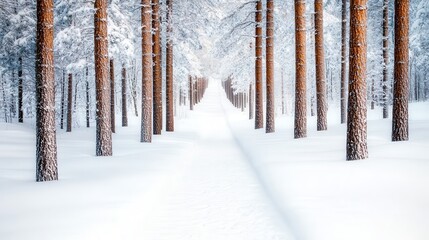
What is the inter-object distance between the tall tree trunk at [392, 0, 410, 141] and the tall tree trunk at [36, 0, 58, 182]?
31.6 feet

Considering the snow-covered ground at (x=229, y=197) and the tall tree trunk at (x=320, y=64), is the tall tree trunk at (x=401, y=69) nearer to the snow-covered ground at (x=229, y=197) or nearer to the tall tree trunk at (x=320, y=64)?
the snow-covered ground at (x=229, y=197)

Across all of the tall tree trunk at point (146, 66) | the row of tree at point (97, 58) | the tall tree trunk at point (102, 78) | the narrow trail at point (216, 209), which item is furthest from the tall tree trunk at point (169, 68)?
the narrow trail at point (216, 209)

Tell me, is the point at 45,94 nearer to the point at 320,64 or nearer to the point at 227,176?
the point at 227,176

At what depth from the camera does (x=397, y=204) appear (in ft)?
17.5

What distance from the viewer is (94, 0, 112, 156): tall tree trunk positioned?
10828 mm

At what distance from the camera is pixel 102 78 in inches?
440

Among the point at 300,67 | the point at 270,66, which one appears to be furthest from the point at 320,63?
the point at 270,66

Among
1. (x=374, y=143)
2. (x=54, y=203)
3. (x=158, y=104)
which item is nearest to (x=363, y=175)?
(x=374, y=143)

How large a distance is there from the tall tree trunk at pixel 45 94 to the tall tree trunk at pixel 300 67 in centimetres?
943

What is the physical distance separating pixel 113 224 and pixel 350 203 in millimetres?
3924

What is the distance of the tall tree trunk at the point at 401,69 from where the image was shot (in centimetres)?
1005

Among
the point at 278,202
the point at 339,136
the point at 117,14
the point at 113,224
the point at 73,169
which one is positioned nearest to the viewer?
the point at 113,224

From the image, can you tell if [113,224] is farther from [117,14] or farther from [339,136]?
[117,14]

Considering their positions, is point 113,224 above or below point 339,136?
below
